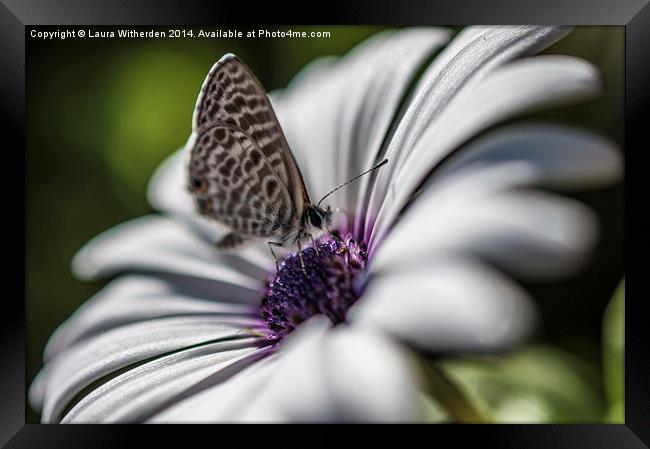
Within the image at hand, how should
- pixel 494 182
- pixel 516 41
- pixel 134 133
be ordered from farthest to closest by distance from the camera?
pixel 134 133 → pixel 516 41 → pixel 494 182

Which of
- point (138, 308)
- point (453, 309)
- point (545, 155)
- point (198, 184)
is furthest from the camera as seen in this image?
point (138, 308)

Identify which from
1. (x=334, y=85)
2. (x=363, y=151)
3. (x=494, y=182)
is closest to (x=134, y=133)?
(x=334, y=85)

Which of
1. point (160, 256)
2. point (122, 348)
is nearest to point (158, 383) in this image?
point (122, 348)

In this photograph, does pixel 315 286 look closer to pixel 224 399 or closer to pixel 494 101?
pixel 224 399

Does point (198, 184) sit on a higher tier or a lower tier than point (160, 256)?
higher

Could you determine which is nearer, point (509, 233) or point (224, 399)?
point (509, 233)

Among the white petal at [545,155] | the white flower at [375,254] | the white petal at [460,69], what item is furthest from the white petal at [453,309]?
the white petal at [460,69]

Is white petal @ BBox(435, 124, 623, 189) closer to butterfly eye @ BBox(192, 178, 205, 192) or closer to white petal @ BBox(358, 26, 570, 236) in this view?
white petal @ BBox(358, 26, 570, 236)

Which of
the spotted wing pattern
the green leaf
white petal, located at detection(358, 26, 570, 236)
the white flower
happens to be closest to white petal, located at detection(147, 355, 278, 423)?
the white flower

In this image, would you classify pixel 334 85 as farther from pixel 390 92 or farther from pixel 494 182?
pixel 494 182
